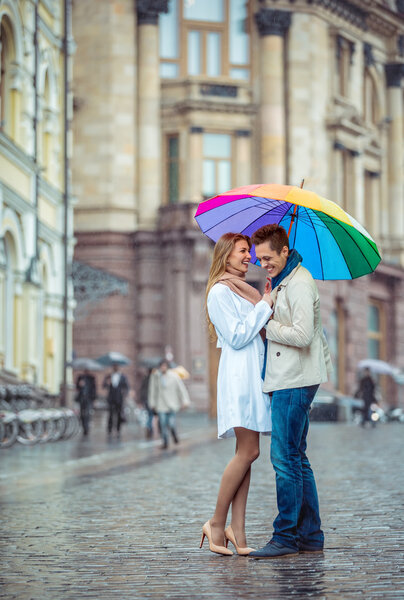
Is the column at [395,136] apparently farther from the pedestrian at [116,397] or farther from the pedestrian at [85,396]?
the pedestrian at [85,396]

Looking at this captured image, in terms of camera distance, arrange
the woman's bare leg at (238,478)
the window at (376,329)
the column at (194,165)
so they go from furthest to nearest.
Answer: the window at (376,329) → the column at (194,165) → the woman's bare leg at (238,478)

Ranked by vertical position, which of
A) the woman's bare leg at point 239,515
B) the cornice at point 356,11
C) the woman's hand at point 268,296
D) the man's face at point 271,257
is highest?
the cornice at point 356,11

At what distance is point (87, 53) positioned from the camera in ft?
144

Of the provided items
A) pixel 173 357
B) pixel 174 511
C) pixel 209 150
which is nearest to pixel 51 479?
pixel 174 511

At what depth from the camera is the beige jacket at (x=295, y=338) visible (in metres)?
7.71

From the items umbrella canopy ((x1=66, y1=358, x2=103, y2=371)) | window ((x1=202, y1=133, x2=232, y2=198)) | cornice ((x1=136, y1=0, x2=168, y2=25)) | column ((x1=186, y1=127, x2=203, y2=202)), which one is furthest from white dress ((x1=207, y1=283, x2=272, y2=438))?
cornice ((x1=136, y1=0, x2=168, y2=25))

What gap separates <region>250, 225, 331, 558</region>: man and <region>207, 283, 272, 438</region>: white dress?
88 millimetres

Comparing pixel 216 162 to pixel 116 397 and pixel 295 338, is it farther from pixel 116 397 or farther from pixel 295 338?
pixel 295 338

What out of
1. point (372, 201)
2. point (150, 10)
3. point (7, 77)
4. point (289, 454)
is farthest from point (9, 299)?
point (372, 201)

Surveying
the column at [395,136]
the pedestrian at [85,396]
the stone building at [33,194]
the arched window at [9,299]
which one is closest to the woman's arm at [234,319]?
the stone building at [33,194]

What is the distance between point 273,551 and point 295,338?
1.28 m

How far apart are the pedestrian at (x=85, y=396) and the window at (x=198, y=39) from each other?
16.9 meters

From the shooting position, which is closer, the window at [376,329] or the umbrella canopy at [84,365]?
the umbrella canopy at [84,365]

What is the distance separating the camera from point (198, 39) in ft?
147
